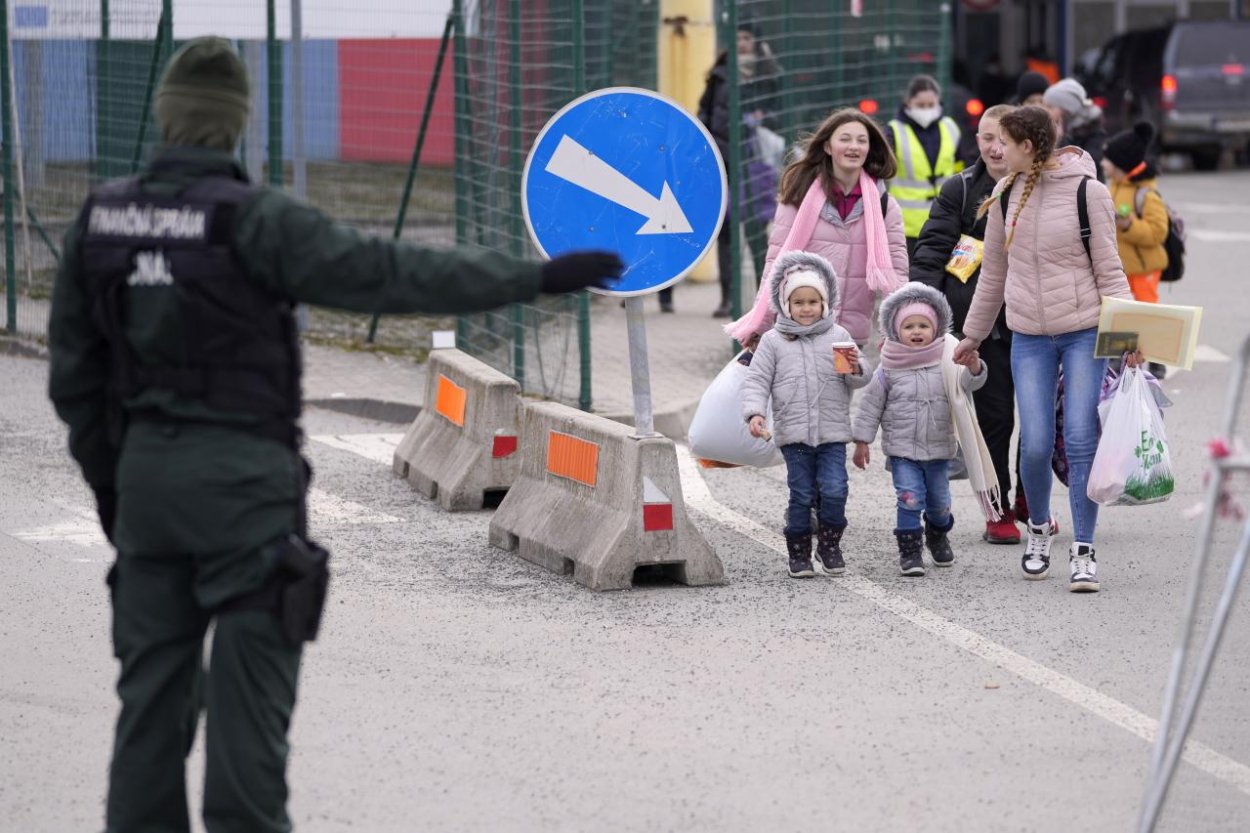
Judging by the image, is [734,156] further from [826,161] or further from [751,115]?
[826,161]

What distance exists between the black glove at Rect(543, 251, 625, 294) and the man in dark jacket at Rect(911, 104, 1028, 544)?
4.38 meters

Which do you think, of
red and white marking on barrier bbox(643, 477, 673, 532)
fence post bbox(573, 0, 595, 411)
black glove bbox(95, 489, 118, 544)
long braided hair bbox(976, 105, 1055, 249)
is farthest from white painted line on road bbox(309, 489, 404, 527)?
black glove bbox(95, 489, 118, 544)

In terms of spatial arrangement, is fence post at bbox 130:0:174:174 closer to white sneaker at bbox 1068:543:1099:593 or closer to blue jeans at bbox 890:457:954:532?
blue jeans at bbox 890:457:954:532

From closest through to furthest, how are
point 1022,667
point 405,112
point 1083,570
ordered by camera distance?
1. point 1022,667
2. point 1083,570
3. point 405,112

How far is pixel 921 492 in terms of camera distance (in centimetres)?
766

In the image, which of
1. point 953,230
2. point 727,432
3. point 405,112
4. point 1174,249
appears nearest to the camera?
point 727,432

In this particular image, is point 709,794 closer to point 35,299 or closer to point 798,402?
point 798,402

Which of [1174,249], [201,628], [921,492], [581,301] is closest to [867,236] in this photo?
[921,492]

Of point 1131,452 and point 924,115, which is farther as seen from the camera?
point 924,115

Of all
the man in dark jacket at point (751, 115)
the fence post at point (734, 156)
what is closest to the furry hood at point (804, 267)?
the fence post at point (734, 156)

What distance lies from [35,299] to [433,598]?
7830mm

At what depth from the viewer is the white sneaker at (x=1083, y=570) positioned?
290 inches

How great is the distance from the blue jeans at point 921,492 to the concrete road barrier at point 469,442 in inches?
69.6

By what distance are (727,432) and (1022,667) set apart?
1.82 m
